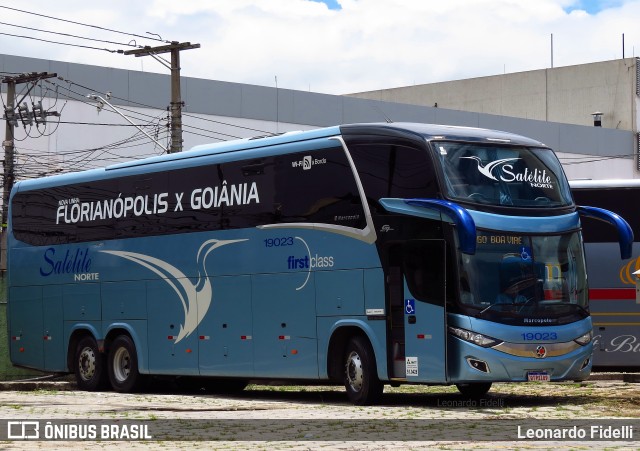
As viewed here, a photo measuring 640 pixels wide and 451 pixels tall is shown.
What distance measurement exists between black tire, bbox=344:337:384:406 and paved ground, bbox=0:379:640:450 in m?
0.33

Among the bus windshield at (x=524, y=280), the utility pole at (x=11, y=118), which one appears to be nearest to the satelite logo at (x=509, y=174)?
the bus windshield at (x=524, y=280)

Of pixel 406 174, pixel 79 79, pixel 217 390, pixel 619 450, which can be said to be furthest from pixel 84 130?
pixel 619 450

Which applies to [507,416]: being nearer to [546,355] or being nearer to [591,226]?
[546,355]

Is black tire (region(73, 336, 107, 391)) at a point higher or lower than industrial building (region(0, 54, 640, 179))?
lower

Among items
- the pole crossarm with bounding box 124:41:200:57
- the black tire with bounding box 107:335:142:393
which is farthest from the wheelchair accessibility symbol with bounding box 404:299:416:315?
the pole crossarm with bounding box 124:41:200:57

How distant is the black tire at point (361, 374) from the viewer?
63.3 feet

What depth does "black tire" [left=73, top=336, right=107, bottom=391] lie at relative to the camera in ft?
82.8

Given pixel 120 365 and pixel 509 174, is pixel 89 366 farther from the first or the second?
pixel 509 174

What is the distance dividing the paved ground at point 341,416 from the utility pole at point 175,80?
35.9 ft

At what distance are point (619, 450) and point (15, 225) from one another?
57.9 feet

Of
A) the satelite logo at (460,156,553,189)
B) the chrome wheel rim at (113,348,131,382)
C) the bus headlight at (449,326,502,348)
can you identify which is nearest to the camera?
the bus headlight at (449,326,502,348)

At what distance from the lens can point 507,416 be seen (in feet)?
55.2

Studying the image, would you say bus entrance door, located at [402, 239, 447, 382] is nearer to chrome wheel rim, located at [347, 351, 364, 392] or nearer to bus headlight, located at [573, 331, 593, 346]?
chrome wheel rim, located at [347, 351, 364, 392]

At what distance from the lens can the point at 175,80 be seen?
1406 inches
